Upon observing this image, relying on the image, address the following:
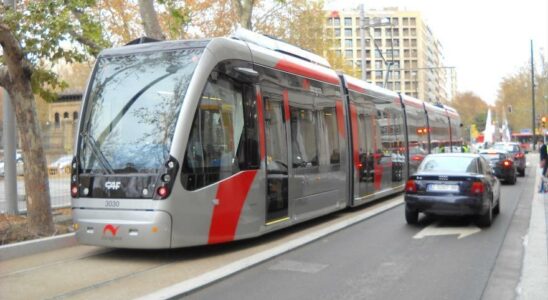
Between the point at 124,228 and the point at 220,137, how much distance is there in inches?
75.3

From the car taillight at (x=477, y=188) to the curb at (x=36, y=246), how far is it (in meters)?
7.50

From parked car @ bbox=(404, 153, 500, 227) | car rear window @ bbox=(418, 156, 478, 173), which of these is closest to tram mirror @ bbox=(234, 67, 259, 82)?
parked car @ bbox=(404, 153, 500, 227)

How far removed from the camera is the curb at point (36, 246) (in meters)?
8.45

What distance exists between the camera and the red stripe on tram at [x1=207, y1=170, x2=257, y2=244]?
8289 mm

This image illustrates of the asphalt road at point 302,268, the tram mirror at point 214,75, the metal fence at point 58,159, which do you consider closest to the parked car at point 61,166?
the metal fence at point 58,159

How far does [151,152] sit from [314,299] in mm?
3195

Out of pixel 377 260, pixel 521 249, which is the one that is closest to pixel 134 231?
pixel 377 260

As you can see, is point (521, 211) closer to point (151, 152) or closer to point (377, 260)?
point (377, 260)

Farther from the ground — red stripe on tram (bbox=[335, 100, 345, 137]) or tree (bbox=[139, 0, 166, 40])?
tree (bbox=[139, 0, 166, 40])

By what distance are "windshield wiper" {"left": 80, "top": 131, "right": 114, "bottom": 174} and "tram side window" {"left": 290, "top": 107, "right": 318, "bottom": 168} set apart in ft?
11.6

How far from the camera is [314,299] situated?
6160mm

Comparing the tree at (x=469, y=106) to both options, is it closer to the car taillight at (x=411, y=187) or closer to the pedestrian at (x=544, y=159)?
the pedestrian at (x=544, y=159)

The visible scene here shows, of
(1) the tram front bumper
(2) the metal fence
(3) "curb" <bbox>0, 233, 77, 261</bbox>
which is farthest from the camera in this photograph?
(2) the metal fence

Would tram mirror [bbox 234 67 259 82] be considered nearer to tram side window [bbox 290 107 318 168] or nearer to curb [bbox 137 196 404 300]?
tram side window [bbox 290 107 318 168]
